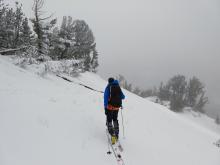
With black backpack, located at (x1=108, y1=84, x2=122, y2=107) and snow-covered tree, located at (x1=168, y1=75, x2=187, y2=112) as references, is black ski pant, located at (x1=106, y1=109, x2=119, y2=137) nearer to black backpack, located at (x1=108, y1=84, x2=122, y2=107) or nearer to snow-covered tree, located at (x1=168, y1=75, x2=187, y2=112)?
black backpack, located at (x1=108, y1=84, x2=122, y2=107)

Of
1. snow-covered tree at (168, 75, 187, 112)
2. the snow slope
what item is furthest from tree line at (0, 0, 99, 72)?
snow-covered tree at (168, 75, 187, 112)

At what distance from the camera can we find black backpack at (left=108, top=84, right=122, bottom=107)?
9.34 meters

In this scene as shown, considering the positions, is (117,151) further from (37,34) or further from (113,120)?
(37,34)

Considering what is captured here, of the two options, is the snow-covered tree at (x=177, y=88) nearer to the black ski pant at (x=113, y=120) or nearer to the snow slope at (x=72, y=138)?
the snow slope at (x=72, y=138)

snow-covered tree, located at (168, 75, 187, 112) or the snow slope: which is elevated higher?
the snow slope

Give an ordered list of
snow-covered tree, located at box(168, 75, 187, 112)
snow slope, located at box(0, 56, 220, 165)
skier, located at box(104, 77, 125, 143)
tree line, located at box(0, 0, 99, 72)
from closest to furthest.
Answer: snow slope, located at box(0, 56, 220, 165) → skier, located at box(104, 77, 125, 143) → tree line, located at box(0, 0, 99, 72) → snow-covered tree, located at box(168, 75, 187, 112)

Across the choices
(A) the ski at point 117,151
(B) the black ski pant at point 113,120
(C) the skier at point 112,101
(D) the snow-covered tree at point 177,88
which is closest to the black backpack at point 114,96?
(C) the skier at point 112,101

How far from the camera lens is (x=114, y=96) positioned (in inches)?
370

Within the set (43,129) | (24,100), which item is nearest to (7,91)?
(24,100)

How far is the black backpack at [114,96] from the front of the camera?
368 inches

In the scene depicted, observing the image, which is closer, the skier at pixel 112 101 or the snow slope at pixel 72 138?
the snow slope at pixel 72 138

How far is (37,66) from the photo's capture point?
19.9m

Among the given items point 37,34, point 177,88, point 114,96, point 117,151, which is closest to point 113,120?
point 114,96

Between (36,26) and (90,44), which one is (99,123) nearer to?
(36,26)
